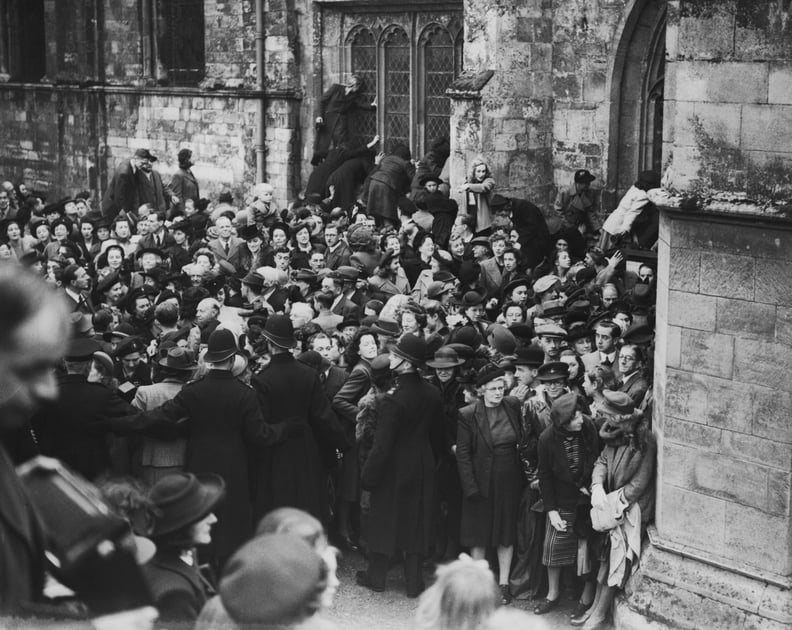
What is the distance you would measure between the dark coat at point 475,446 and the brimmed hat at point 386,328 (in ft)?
4.27

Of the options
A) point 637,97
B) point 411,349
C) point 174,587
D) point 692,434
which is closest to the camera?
point 174,587

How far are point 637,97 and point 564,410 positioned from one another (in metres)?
9.22

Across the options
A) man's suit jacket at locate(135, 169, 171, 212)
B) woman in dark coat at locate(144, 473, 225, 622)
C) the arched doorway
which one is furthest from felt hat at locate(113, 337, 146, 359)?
man's suit jacket at locate(135, 169, 171, 212)

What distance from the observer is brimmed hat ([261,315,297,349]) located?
28.4ft

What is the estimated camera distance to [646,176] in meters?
15.0

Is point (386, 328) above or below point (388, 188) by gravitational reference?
below

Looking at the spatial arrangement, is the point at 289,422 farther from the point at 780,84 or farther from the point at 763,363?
the point at 780,84

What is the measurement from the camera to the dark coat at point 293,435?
8672 mm

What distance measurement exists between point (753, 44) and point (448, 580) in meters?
4.43

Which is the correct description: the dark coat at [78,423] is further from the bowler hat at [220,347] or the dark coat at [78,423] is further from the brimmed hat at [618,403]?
the brimmed hat at [618,403]

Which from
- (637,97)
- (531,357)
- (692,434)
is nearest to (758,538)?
(692,434)

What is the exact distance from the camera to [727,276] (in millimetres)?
7449

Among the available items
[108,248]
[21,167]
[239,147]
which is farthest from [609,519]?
[21,167]

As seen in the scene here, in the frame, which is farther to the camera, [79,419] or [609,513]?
[79,419]
